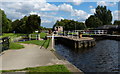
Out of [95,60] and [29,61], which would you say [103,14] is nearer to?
[95,60]

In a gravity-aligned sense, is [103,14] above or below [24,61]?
above

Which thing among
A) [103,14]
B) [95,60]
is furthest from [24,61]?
[103,14]

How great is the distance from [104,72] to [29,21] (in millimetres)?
→ 35451

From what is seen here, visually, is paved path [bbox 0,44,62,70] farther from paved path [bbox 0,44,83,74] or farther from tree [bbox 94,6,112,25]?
tree [bbox 94,6,112,25]

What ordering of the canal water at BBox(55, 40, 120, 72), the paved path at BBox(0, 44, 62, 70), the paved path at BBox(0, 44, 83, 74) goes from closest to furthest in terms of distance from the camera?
the paved path at BBox(0, 44, 83, 74), the paved path at BBox(0, 44, 62, 70), the canal water at BBox(55, 40, 120, 72)

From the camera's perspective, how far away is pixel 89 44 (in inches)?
1346

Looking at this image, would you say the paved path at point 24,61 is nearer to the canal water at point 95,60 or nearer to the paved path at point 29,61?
the paved path at point 29,61

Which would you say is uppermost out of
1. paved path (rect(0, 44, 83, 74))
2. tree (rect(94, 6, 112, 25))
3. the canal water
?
tree (rect(94, 6, 112, 25))

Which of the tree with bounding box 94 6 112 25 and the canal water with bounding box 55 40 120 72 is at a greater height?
the tree with bounding box 94 6 112 25

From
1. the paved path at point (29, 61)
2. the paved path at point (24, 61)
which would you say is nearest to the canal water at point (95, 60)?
the paved path at point (29, 61)

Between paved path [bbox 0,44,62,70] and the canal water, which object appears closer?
paved path [bbox 0,44,62,70]

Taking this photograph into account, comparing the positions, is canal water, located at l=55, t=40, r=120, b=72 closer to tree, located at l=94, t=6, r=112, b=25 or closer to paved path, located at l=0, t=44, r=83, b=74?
paved path, located at l=0, t=44, r=83, b=74

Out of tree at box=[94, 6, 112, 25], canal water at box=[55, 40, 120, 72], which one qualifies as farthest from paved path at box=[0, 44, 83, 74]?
tree at box=[94, 6, 112, 25]

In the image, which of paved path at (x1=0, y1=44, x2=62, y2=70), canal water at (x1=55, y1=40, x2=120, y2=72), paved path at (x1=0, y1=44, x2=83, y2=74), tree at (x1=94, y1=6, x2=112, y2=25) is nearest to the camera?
paved path at (x1=0, y1=44, x2=83, y2=74)
